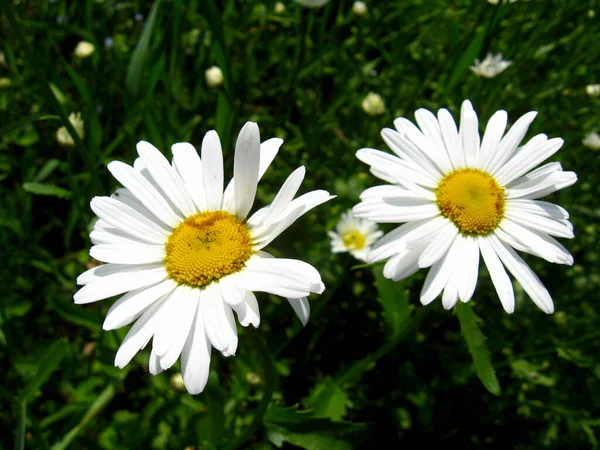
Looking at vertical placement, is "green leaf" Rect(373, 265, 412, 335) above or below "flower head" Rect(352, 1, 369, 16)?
below

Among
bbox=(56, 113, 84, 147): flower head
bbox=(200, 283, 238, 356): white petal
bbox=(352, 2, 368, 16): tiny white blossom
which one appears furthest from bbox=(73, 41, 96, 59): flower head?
bbox=(200, 283, 238, 356): white petal

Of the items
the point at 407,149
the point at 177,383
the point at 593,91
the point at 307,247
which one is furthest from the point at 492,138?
the point at 593,91

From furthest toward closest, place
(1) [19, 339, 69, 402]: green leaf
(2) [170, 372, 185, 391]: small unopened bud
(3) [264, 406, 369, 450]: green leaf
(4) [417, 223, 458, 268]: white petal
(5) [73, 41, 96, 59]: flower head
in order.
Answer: (5) [73, 41, 96, 59]: flower head → (2) [170, 372, 185, 391]: small unopened bud → (1) [19, 339, 69, 402]: green leaf → (3) [264, 406, 369, 450]: green leaf → (4) [417, 223, 458, 268]: white petal

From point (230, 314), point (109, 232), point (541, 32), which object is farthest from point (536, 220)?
point (541, 32)

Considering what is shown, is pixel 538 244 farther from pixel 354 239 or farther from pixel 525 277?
pixel 354 239

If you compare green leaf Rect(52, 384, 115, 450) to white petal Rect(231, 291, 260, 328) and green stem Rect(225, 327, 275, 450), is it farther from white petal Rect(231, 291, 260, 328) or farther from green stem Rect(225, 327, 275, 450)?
white petal Rect(231, 291, 260, 328)
